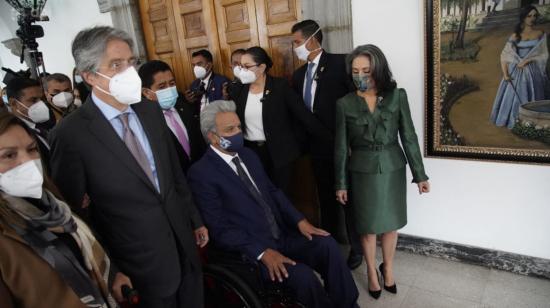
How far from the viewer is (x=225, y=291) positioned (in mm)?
1795

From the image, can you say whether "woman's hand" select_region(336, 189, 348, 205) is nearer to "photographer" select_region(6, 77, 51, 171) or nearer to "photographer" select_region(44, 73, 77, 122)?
"photographer" select_region(6, 77, 51, 171)

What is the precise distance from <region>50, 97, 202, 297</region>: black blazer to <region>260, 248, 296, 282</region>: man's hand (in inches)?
13.7

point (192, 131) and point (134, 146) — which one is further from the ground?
point (134, 146)

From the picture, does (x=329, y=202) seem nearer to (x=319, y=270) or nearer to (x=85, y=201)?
(x=319, y=270)

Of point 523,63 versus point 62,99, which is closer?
point 523,63

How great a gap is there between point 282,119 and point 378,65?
83cm

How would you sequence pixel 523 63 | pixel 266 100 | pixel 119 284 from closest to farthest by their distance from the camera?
pixel 119 284, pixel 523 63, pixel 266 100

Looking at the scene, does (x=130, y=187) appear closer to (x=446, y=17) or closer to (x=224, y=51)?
(x=446, y=17)

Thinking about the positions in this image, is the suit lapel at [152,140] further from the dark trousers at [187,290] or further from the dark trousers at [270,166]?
the dark trousers at [270,166]

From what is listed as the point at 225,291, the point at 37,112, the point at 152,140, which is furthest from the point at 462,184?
the point at 37,112

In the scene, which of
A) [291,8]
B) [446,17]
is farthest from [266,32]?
[446,17]

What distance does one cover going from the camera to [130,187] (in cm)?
138

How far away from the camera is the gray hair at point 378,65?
1.97 meters

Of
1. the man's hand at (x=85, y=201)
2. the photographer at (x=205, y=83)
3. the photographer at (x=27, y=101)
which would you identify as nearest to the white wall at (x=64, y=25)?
the photographer at (x=205, y=83)
